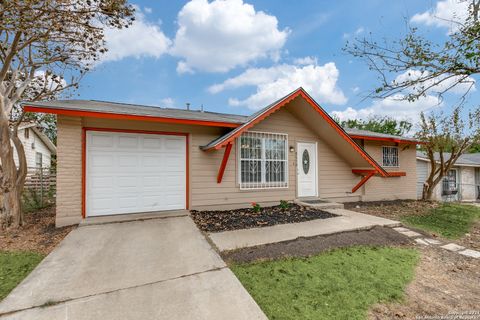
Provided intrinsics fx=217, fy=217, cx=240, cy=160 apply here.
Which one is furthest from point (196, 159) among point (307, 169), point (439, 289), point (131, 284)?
point (439, 289)

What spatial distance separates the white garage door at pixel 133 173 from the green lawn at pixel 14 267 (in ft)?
5.36

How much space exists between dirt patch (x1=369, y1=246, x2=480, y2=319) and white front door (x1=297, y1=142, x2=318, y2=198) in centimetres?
403

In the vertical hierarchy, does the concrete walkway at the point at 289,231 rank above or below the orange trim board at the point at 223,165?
below

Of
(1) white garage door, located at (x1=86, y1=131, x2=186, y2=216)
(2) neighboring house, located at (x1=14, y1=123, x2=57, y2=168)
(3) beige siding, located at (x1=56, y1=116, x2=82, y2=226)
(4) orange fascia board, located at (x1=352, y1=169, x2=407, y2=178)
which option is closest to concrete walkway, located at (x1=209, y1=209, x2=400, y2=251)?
(1) white garage door, located at (x1=86, y1=131, x2=186, y2=216)

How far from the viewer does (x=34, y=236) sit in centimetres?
467

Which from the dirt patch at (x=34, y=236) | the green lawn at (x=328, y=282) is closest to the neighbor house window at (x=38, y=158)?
the dirt patch at (x=34, y=236)

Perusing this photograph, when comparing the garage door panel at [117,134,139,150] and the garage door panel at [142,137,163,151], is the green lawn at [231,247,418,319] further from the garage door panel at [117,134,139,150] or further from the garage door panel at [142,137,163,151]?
the garage door panel at [117,134,139,150]

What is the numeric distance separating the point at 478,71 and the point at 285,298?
4878mm

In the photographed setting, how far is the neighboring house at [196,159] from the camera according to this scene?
17.0 ft

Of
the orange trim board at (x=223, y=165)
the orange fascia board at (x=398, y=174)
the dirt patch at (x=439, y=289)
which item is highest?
the orange trim board at (x=223, y=165)

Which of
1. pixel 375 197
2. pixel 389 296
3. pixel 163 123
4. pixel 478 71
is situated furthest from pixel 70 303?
pixel 375 197

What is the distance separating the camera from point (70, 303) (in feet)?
7.50

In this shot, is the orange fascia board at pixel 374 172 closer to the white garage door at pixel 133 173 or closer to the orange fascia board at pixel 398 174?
the orange fascia board at pixel 398 174

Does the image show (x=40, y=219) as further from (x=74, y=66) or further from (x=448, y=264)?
(x=448, y=264)
